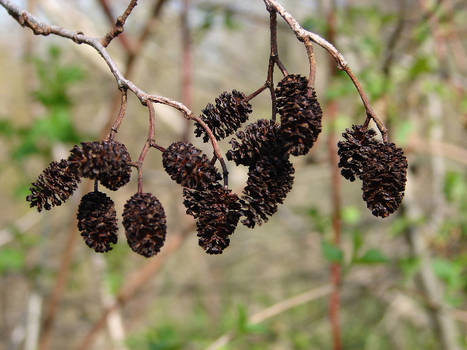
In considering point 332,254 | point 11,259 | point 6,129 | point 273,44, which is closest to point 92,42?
point 273,44

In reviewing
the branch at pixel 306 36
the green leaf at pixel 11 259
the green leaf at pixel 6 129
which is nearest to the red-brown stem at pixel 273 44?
the branch at pixel 306 36

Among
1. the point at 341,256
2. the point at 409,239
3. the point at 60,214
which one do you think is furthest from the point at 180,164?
the point at 60,214

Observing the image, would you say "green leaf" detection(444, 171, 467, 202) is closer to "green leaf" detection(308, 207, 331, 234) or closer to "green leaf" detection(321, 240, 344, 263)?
"green leaf" detection(308, 207, 331, 234)

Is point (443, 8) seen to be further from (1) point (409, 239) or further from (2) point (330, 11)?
(1) point (409, 239)

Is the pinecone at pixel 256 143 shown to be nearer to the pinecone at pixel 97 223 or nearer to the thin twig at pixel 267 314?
the pinecone at pixel 97 223

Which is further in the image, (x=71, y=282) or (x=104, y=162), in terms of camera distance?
(x=71, y=282)

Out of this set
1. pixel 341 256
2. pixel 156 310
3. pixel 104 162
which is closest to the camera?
pixel 104 162

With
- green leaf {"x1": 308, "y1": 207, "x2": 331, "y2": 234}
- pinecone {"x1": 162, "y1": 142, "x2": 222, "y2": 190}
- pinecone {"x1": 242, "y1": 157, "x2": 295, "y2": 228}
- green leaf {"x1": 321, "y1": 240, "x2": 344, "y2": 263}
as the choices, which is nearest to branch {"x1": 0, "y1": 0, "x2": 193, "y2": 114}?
pinecone {"x1": 162, "y1": 142, "x2": 222, "y2": 190}
